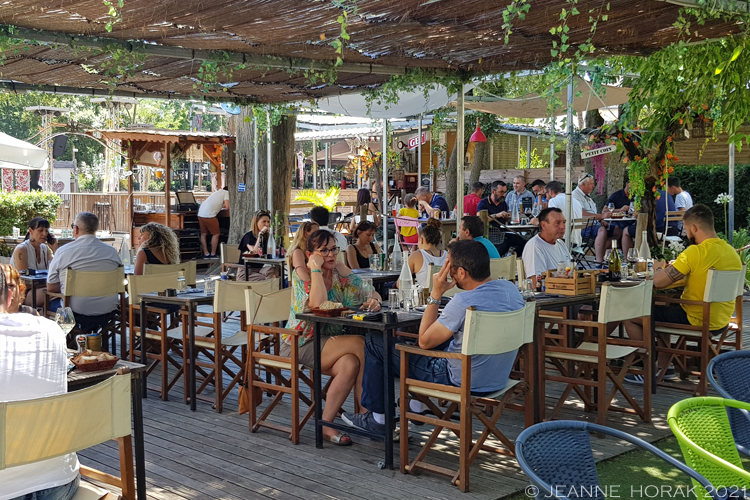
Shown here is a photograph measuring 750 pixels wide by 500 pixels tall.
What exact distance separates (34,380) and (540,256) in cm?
464

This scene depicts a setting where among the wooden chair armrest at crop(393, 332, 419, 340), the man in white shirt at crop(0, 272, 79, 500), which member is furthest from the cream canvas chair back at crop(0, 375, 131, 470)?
the wooden chair armrest at crop(393, 332, 419, 340)

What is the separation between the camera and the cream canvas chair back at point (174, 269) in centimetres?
689

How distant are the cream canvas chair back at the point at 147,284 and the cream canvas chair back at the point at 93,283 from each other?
40 centimetres

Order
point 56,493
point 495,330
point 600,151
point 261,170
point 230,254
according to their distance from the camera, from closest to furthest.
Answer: point 56,493, point 495,330, point 600,151, point 230,254, point 261,170

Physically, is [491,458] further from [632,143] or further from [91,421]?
[632,143]

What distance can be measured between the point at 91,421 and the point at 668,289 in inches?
191

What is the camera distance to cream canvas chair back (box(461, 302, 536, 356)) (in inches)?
155

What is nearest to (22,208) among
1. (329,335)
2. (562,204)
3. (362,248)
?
(362,248)

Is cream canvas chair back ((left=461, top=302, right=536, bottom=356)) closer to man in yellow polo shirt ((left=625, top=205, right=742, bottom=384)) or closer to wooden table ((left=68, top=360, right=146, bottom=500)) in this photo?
wooden table ((left=68, top=360, right=146, bottom=500))

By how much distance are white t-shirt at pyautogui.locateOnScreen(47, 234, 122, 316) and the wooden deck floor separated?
1.44 m

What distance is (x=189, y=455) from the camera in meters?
4.62

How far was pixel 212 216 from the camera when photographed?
599 inches

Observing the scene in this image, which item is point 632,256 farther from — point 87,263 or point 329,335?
point 87,263

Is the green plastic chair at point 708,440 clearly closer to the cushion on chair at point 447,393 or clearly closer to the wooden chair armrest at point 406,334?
the cushion on chair at point 447,393
